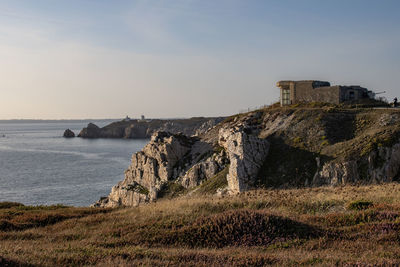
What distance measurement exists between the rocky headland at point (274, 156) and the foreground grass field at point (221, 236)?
15.6 metres

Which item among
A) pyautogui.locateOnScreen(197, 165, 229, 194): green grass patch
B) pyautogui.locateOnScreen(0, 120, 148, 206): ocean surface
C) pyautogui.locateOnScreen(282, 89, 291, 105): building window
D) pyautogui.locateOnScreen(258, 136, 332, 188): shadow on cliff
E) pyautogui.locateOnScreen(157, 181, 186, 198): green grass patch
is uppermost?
pyautogui.locateOnScreen(282, 89, 291, 105): building window

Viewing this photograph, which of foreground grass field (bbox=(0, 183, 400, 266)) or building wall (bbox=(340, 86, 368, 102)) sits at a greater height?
building wall (bbox=(340, 86, 368, 102))

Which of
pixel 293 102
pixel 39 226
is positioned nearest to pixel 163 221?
pixel 39 226

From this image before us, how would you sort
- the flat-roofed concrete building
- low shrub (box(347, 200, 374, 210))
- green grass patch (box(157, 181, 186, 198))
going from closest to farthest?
low shrub (box(347, 200, 374, 210)) < green grass patch (box(157, 181, 186, 198)) < the flat-roofed concrete building

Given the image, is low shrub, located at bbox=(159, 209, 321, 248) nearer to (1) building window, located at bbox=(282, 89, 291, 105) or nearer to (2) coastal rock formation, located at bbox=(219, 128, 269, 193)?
(2) coastal rock formation, located at bbox=(219, 128, 269, 193)

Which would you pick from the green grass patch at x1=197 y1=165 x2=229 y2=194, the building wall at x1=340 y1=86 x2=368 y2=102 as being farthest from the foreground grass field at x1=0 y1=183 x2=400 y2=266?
the building wall at x1=340 y1=86 x2=368 y2=102

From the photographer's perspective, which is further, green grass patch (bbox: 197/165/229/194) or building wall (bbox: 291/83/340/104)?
building wall (bbox: 291/83/340/104)

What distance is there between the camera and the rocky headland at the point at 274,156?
33.9 meters

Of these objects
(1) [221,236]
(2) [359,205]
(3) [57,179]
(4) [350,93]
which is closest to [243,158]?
(2) [359,205]

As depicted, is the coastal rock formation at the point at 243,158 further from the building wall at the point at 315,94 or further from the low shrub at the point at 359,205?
the building wall at the point at 315,94

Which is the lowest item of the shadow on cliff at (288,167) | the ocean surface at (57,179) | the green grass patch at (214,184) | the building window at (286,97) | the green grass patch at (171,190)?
the ocean surface at (57,179)

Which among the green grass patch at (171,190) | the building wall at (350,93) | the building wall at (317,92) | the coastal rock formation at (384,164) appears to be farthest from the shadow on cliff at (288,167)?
the building wall at (350,93)

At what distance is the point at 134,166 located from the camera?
52.1 m

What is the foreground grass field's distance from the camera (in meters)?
9.61
